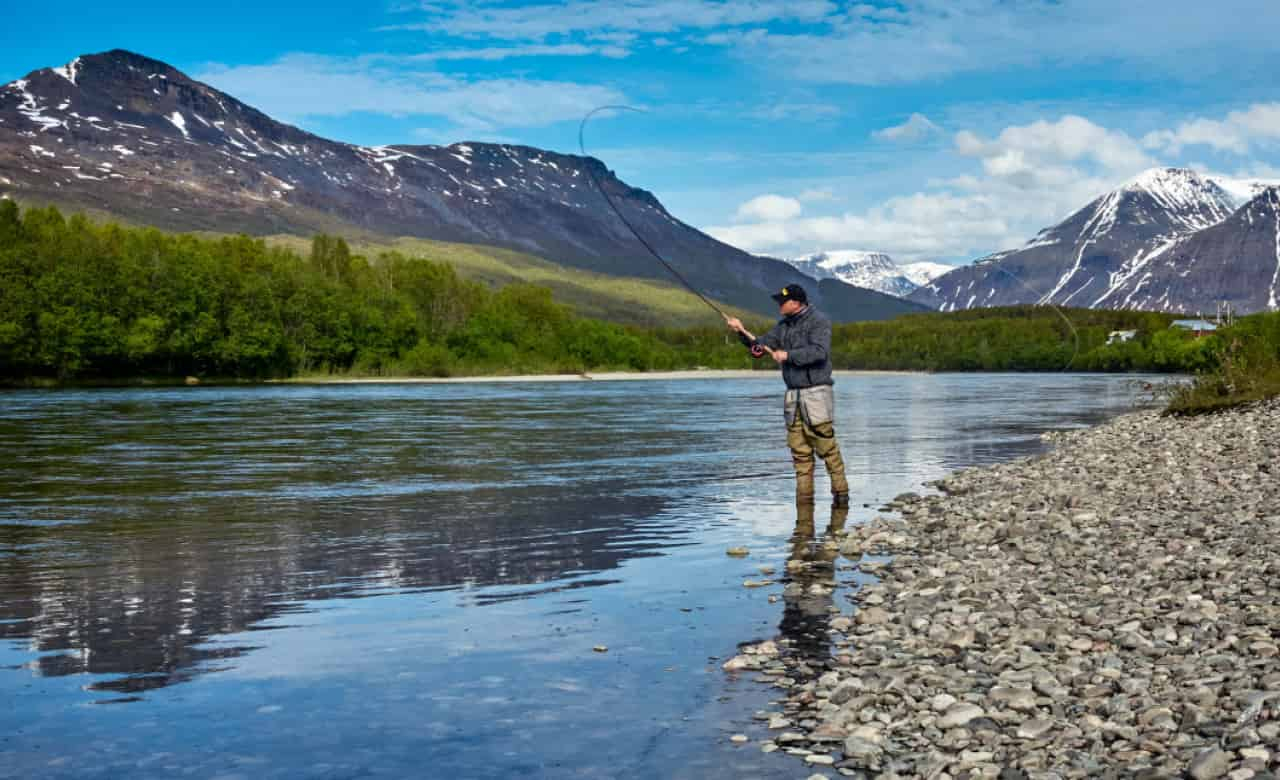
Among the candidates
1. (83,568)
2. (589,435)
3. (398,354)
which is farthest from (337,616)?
(398,354)

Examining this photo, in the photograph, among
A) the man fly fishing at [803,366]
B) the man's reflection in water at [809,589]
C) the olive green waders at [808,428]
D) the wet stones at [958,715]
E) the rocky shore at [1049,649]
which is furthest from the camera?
the olive green waders at [808,428]

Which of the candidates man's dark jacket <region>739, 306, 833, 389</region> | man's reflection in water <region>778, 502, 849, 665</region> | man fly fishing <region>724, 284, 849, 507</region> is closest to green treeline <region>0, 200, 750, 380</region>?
man fly fishing <region>724, 284, 849, 507</region>

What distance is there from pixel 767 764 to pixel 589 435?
30.6m

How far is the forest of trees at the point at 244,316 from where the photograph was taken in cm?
9725

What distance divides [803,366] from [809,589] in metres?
4.55

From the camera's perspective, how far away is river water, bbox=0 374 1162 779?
687 cm

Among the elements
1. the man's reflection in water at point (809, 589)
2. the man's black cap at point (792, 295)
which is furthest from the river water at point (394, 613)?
the man's black cap at point (792, 295)

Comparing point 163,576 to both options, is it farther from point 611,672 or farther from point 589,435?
point 589,435

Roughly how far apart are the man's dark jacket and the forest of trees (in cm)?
5181

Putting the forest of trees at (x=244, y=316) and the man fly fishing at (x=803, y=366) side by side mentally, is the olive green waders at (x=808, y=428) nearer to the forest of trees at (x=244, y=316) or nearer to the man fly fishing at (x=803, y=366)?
the man fly fishing at (x=803, y=366)

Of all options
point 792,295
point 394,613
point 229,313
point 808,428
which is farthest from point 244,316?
point 394,613

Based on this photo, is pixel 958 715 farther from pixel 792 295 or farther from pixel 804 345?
pixel 792 295

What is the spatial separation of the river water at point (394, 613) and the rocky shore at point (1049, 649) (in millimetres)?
524

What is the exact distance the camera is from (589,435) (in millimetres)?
37000
